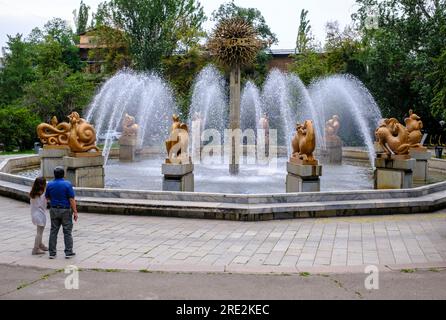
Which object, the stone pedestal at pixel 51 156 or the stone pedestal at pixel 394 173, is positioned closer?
the stone pedestal at pixel 394 173

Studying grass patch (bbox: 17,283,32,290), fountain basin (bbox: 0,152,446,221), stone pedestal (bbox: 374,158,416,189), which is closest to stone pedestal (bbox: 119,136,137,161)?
fountain basin (bbox: 0,152,446,221)

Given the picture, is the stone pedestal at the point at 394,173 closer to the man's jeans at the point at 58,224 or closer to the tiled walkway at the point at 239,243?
the tiled walkway at the point at 239,243

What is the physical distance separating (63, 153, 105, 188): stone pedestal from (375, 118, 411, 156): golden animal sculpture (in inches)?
349

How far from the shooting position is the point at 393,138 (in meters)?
15.3

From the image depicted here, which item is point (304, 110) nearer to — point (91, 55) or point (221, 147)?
point (221, 147)

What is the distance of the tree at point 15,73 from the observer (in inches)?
2076

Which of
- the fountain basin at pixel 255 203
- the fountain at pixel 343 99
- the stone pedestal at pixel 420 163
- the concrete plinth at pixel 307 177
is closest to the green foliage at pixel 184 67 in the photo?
the fountain at pixel 343 99

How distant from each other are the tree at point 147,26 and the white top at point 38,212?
3608cm

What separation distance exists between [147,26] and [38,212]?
3792cm

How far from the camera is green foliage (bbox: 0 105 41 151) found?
35.5m

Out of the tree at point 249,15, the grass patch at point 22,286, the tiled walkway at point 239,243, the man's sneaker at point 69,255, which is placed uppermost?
the tree at point 249,15

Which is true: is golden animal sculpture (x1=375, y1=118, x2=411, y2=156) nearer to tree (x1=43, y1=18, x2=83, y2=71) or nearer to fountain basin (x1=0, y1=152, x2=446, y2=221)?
fountain basin (x1=0, y1=152, x2=446, y2=221)

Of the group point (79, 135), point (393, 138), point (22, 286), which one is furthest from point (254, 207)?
point (79, 135)

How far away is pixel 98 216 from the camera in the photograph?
39.3 feet
